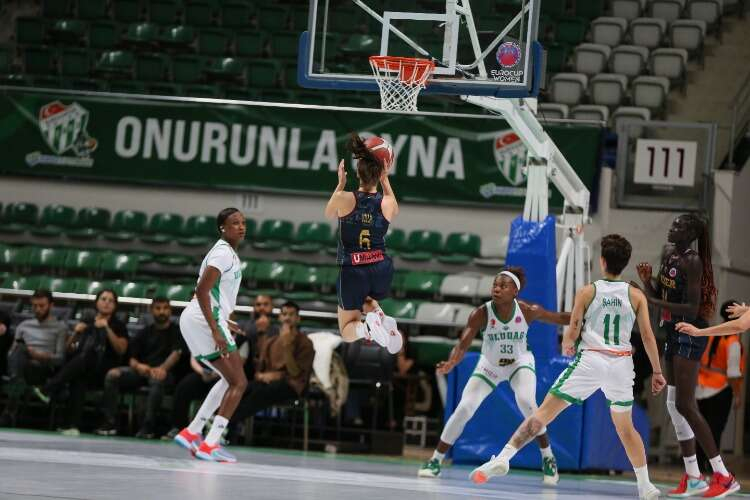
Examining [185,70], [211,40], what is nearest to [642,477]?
[185,70]

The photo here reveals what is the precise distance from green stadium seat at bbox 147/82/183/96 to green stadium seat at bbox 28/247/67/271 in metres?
3.39

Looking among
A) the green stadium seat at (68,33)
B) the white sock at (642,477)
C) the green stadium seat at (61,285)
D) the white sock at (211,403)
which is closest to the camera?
the white sock at (642,477)

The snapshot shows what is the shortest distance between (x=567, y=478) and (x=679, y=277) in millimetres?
3043

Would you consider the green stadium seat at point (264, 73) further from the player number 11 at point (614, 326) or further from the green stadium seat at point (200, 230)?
the player number 11 at point (614, 326)

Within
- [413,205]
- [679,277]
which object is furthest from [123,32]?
[679,277]

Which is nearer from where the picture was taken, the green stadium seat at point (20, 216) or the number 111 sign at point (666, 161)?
the number 111 sign at point (666, 161)

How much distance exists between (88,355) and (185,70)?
8470 millimetres

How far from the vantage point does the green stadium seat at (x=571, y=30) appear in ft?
72.1

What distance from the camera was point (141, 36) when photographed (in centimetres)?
2259

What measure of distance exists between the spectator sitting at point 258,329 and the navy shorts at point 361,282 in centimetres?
505

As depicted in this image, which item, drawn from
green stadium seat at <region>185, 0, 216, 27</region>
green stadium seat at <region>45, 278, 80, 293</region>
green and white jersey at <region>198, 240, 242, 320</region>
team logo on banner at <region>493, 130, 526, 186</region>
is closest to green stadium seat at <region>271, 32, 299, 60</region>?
green stadium seat at <region>185, 0, 216, 27</region>

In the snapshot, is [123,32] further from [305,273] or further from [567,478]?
[567,478]

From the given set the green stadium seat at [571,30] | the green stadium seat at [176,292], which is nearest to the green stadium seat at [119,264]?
the green stadium seat at [176,292]

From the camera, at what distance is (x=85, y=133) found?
2027 centimetres
